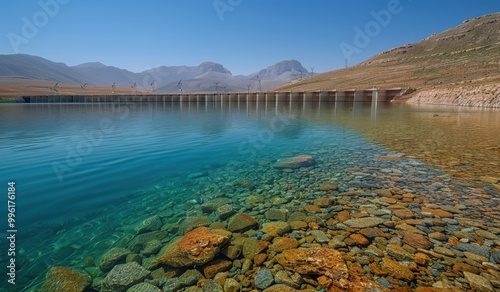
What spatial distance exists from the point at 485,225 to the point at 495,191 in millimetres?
2989

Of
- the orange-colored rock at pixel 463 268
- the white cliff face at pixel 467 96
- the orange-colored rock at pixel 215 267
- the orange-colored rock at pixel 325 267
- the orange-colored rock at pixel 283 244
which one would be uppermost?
the white cliff face at pixel 467 96

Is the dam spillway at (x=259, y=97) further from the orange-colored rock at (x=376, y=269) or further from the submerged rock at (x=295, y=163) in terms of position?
the orange-colored rock at (x=376, y=269)

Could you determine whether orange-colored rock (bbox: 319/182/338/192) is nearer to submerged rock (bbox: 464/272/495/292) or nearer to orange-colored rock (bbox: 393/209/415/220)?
orange-colored rock (bbox: 393/209/415/220)

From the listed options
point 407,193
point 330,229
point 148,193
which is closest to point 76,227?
point 148,193

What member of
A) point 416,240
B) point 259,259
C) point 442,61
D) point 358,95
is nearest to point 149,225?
point 259,259

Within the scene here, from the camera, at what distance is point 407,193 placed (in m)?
7.61

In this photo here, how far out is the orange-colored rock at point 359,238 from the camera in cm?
516

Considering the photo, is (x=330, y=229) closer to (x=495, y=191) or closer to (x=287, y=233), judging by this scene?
(x=287, y=233)

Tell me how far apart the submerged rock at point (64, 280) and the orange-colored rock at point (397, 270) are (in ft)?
17.6

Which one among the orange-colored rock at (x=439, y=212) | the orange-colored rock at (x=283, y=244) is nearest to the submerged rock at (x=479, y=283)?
the orange-colored rock at (x=439, y=212)

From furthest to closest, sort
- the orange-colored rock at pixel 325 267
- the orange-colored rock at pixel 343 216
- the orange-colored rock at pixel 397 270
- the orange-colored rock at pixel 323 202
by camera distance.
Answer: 1. the orange-colored rock at pixel 323 202
2. the orange-colored rock at pixel 343 216
3. the orange-colored rock at pixel 397 270
4. the orange-colored rock at pixel 325 267

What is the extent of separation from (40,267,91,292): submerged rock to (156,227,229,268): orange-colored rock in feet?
4.21

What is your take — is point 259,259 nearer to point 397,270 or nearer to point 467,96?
point 397,270

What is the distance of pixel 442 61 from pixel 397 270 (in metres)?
153
